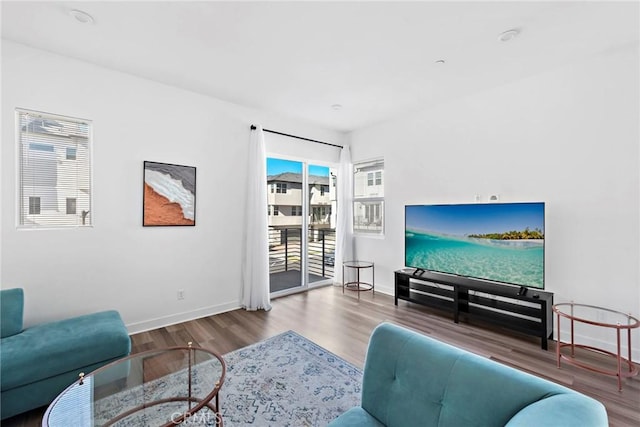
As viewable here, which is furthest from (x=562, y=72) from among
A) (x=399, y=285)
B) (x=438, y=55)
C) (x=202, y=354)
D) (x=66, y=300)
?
(x=66, y=300)

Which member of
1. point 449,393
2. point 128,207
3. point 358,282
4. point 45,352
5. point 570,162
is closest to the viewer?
point 449,393

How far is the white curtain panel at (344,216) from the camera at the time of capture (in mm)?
5035

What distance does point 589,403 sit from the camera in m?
0.88

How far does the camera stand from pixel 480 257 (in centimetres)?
331

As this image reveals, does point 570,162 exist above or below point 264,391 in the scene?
above

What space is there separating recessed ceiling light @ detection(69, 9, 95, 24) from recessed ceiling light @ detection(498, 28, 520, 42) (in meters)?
3.18

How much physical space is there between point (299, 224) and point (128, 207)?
93.6 inches

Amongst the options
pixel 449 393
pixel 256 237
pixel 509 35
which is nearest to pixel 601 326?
pixel 449 393

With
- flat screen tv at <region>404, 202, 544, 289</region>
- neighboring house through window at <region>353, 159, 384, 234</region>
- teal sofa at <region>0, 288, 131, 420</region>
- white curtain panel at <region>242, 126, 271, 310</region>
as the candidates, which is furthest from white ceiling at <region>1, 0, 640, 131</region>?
teal sofa at <region>0, 288, 131, 420</region>

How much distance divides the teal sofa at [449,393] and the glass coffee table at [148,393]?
832 mm

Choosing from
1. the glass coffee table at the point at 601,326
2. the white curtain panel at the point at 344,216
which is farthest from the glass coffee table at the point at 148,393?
the white curtain panel at the point at 344,216

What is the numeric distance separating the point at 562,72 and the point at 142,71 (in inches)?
166

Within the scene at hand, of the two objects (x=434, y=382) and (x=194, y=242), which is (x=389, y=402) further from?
(x=194, y=242)

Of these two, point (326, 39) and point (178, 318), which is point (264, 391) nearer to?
point (178, 318)
